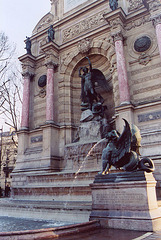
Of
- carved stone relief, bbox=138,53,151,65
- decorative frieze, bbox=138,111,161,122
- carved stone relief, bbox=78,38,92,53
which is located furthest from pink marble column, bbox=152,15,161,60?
carved stone relief, bbox=78,38,92,53

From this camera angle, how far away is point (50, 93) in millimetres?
15883

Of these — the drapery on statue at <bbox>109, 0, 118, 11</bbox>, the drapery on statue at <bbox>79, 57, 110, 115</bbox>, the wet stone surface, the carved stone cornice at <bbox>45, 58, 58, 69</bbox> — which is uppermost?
the drapery on statue at <bbox>109, 0, 118, 11</bbox>

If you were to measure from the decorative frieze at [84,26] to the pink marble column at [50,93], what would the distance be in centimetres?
341

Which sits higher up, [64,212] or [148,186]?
[148,186]

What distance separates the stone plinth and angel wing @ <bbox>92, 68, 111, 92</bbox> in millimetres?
11895

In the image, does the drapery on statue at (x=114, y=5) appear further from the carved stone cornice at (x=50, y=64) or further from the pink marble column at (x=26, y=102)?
the pink marble column at (x=26, y=102)

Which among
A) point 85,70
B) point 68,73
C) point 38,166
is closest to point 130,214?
point 38,166

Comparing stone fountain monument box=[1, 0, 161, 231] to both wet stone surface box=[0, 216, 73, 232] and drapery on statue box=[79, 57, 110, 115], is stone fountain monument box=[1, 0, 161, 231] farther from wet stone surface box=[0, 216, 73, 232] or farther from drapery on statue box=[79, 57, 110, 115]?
wet stone surface box=[0, 216, 73, 232]

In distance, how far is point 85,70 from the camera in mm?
15812

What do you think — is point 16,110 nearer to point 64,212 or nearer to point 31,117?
point 31,117

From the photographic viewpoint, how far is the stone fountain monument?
419 inches

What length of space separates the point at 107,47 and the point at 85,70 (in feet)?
7.86

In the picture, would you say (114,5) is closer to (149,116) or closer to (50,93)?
(50,93)

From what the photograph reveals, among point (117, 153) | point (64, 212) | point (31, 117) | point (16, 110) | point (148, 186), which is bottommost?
point (64, 212)
